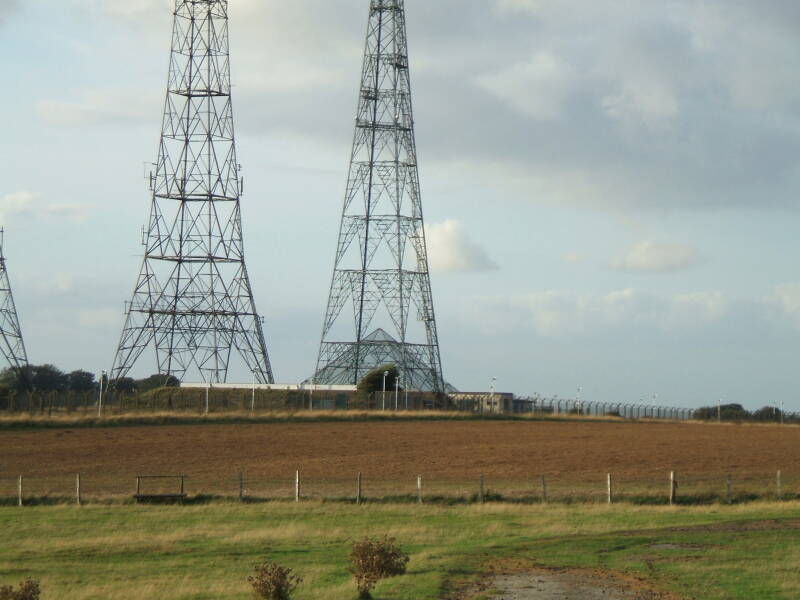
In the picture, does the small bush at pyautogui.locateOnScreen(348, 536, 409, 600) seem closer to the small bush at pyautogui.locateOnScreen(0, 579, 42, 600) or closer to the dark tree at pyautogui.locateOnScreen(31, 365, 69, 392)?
the small bush at pyautogui.locateOnScreen(0, 579, 42, 600)

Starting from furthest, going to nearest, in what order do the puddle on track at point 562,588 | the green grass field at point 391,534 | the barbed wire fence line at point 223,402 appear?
the barbed wire fence line at point 223,402
the green grass field at point 391,534
the puddle on track at point 562,588

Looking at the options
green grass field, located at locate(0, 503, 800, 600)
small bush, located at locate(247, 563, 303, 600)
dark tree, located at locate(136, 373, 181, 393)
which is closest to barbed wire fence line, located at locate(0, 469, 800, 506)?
green grass field, located at locate(0, 503, 800, 600)

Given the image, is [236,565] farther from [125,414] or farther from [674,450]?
[125,414]

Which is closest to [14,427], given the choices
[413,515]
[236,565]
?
[413,515]

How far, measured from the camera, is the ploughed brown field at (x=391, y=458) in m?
47.0

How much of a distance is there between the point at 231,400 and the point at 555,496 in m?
48.2

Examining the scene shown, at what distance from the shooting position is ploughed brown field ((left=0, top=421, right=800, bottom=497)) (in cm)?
4700

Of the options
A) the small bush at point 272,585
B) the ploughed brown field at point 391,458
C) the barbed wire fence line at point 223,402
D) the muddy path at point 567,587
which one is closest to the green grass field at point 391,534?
the muddy path at point 567,587

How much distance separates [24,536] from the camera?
31.4 meters

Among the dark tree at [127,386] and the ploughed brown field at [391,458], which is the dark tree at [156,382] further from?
the ploughed brown field at [391,458]

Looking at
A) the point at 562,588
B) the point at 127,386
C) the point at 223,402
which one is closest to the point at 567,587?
the point at 562,588

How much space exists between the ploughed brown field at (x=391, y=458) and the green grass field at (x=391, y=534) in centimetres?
610

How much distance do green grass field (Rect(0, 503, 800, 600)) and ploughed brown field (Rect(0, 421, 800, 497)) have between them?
6099 mm

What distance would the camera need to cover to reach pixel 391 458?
58.5 meters
